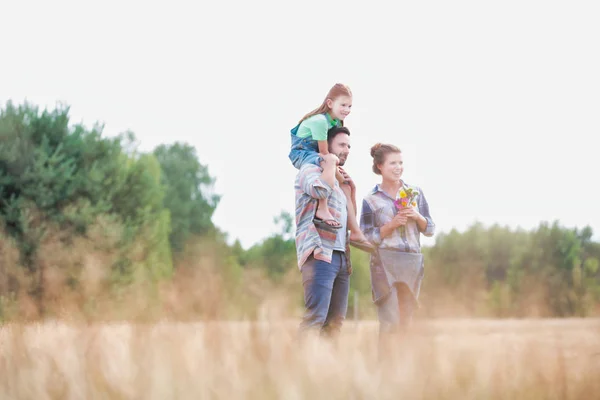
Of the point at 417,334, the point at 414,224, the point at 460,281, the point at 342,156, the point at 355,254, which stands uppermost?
the point at 355,254

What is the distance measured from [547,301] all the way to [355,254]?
43514 mm

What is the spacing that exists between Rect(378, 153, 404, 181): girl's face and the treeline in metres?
0.68

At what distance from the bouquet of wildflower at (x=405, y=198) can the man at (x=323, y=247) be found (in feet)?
1.62

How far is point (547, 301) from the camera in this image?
320 cm

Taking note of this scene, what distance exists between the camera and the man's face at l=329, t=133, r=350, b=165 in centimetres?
500

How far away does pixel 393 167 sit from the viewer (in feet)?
17.7

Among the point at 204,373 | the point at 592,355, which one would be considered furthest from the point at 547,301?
the point at 204,373

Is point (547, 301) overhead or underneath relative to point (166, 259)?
underneath

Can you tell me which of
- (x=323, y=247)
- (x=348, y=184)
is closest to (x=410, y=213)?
(x=348, y=184)

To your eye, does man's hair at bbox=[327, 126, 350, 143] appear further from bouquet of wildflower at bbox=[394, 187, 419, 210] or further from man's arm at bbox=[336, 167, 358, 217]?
bouquet of wildflower at bbox=[394, 187, 419, 210]

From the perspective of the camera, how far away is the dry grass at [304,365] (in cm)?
283

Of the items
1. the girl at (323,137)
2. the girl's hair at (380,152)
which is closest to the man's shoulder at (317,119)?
the girl at (323,137)

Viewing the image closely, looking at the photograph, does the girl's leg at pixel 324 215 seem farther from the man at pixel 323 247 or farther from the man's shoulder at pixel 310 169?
the man's shoulder at pixel 310 169

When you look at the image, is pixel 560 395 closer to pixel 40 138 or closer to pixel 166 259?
pixel 40 138
